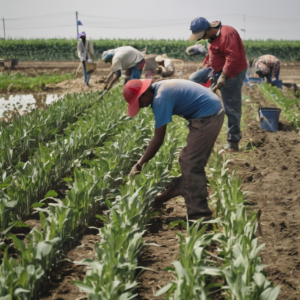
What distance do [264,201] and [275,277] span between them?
1517 millimetres

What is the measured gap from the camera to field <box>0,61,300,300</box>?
2271mm

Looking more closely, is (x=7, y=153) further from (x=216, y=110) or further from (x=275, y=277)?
(x=275, y=277)

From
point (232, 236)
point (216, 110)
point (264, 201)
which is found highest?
point (216, 110)

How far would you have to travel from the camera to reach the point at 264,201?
4184 millimetres

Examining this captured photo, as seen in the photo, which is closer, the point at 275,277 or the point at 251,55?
the point at 275,277

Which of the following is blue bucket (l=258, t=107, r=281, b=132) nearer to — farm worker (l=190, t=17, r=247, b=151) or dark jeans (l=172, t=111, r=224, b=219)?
farm worker (l=190, t=17, r=247, b=151)

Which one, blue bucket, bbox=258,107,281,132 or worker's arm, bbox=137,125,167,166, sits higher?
worker's arm, bbox=137,125,167,166

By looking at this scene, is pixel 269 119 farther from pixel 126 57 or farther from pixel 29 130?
pixel 29 130

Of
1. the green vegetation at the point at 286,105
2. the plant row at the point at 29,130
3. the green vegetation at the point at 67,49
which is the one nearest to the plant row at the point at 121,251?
the plant row at the point at 29,130

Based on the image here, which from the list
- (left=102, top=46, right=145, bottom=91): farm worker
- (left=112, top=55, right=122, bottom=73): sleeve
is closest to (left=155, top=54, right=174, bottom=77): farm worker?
(left=102, top=46, right=145, bottom=91): farm worker

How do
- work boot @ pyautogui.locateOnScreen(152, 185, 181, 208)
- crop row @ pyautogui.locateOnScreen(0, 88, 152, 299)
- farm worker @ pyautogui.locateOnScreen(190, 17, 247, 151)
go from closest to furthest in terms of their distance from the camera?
crop row @ pyautogui.locateOnScreen(0, 88, 152, 299), work boot @ pyautogui.locateOnScreen(152, 185, 181, 208), farm worker @ pyautogui.locateOnScreen(190, 17, 247, 151)

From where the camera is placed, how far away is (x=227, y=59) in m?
5.32

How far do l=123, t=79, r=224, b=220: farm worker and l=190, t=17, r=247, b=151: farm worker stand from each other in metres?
1.93

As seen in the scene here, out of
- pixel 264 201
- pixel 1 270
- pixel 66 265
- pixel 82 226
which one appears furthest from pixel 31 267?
pixel 264 201
